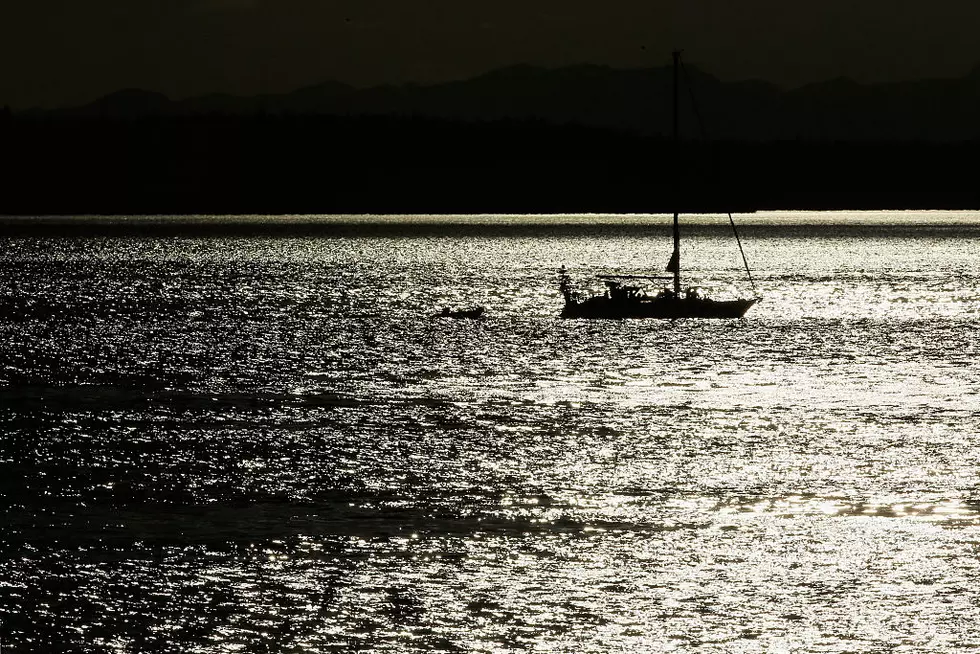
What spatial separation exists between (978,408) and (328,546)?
1615 inches

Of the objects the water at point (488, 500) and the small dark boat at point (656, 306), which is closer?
the water at point (488, 500)

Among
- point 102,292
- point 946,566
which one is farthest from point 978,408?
point 102,292

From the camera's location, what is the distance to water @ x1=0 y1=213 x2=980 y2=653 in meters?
32.8

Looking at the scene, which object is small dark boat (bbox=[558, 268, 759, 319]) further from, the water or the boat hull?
the water

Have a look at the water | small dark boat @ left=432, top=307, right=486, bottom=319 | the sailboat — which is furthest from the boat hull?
the water

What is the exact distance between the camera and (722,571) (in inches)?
1459

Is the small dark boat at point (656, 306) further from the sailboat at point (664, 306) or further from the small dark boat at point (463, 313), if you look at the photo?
the small dark boat at point (463, 313)

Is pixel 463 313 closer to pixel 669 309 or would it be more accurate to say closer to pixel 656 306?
pixel 656 306

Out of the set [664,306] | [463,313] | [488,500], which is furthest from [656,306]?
[488,500]

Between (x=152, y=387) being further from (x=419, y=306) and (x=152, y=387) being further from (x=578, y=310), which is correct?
(x=419, y=306)

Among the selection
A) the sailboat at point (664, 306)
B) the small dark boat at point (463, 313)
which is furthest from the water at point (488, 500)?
the small dark boat at point (463, 313)

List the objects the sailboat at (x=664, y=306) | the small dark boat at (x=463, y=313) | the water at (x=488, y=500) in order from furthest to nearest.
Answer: the small dark boat at (x=463, y=313) < the sailboat at (x=664, y=306) < the water at (x=488, y=500)

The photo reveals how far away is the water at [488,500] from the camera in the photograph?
32781mm

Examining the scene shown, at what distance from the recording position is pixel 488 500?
151ft
